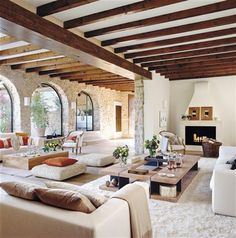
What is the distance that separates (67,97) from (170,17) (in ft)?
23.5

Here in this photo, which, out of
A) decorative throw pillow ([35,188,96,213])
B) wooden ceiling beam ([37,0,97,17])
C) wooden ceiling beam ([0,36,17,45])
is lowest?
decorative throw pillow ([35,188,96,213])

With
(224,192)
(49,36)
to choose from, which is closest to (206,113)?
(224,192)

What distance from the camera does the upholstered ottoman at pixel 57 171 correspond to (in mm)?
4531

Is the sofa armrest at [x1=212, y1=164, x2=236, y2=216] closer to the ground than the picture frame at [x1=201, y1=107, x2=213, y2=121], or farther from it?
closer to the ground

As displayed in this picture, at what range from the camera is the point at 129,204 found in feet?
6.30

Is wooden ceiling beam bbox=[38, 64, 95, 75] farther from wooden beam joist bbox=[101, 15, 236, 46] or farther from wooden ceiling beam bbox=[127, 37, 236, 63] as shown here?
wooden beam joist bbox=[101, 15, 236, 46]

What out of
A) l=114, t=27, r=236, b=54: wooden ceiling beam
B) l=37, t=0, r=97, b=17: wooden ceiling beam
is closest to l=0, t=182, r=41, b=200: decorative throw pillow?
l=37, t=0, r=97, b=17: wooden ceiling beam

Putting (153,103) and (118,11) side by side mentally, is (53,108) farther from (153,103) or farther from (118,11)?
(118,11)

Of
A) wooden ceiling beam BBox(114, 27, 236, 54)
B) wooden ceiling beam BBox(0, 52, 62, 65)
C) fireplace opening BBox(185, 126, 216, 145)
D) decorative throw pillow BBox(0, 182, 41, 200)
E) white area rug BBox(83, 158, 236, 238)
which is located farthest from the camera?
fireplace opening BBox(185, 126, 216, 145)

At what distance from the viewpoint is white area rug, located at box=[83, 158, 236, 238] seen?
8.34 feet

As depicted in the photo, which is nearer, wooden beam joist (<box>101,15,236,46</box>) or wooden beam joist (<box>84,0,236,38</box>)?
wooden beam joist (<box>84,0,236,38</box>)

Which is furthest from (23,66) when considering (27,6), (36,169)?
(27,6)

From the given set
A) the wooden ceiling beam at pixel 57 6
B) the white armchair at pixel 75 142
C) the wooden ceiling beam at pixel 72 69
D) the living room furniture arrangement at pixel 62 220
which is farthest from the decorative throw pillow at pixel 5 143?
the living room furniture arrangement at pixel 62 220

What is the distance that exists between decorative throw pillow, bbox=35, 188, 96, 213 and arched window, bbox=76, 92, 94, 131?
9.76 m
